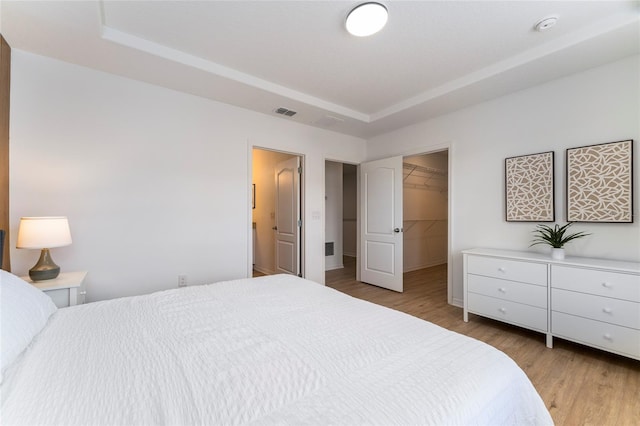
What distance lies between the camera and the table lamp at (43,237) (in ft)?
5.89

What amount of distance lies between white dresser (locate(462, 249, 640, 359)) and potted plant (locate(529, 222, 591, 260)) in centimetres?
10

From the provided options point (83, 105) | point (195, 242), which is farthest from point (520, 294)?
point (83, 105)

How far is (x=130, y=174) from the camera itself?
2.51 meters

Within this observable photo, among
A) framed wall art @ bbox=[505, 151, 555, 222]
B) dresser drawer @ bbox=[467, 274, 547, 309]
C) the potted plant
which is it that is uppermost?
framed wall art @ bbox=[505, 151, 555, 222]

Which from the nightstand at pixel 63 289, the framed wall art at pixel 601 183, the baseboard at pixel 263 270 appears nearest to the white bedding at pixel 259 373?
the nightstand at pixel 63 289

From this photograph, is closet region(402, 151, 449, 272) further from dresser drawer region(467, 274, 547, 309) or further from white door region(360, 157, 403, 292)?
dresser drawer region(467, 274, 547, 309)

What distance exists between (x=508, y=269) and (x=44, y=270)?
3858 mm

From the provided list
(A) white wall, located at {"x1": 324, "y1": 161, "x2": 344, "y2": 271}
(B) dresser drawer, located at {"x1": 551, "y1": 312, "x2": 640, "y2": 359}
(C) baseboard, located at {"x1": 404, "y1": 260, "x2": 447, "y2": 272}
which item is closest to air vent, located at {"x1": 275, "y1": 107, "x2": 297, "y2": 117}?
(A) white wall, located at {"x1": 324, "y1": 161, "x2": 344, "y2": 271}

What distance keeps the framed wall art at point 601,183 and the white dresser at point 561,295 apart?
0.41 meters

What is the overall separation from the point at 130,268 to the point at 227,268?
3.03ft

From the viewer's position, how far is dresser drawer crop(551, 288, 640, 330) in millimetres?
1916

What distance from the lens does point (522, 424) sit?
0.93 m

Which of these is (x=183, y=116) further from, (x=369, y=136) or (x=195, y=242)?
(x=369, y=136)

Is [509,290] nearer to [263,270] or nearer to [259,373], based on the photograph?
[259,373]
